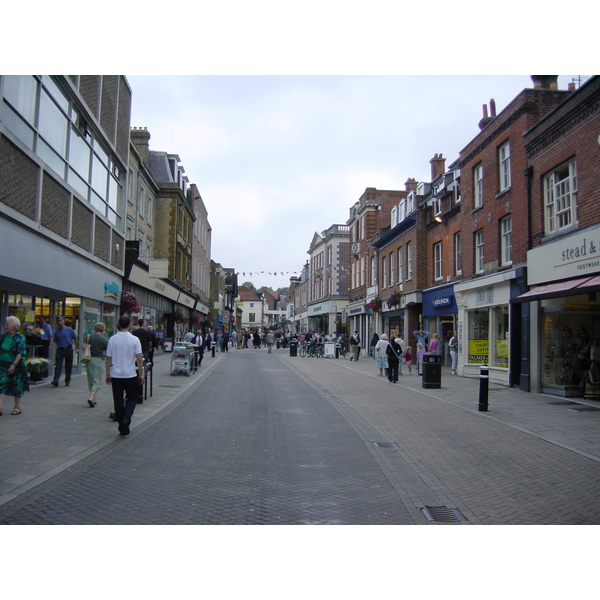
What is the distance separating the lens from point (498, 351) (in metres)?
18.3

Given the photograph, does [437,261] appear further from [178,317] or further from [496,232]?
[178,317]

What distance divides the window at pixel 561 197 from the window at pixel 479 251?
15.7ft

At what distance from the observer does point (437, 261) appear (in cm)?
2631

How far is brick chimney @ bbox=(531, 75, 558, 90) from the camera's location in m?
17.3

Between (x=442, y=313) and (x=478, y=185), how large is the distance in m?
6.62

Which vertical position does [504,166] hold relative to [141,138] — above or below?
below

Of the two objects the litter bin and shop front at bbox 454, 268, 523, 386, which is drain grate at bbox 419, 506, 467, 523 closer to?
the litter bin

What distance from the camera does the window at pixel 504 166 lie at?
→ 58.6 ft

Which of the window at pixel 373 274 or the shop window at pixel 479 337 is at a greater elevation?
the window at pixel 373 274

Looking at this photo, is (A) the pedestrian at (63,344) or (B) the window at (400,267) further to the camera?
(B) the window at (400,267)

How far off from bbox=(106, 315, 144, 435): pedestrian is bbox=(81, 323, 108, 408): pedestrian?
114 inches

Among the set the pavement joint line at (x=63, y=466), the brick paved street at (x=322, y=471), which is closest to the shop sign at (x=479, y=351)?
the brick paved street at (x=322, y=471)

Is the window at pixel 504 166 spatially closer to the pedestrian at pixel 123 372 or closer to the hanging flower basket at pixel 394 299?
the hanging flower basket at pixel 394 299

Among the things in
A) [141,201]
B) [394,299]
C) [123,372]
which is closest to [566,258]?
[123,372]
